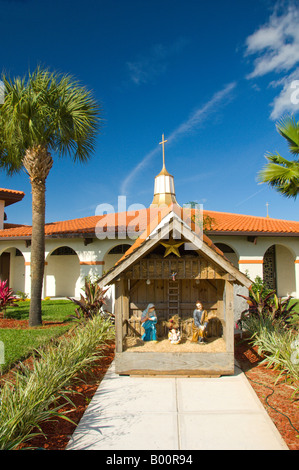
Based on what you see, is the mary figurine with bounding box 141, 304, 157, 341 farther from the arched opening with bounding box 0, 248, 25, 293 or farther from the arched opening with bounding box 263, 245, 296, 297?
the arched opening with bounding box 0, 248, 25, 293

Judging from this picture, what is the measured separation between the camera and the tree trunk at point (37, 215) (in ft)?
30.9

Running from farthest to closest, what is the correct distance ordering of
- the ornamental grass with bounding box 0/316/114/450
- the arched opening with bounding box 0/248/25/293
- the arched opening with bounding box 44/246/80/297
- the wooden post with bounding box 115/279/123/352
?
the arched opening with bounding box 0/248/25/293 → the arched opening with bounding box 44/246/80/297 → the wooden post with bounding box 115/279/123/352 → the ornamental grass with bounding box 0/316/114/450

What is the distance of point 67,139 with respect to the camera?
9781 mm

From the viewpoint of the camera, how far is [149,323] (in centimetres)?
600

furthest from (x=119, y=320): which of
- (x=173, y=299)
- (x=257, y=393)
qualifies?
(x=257, y=393)

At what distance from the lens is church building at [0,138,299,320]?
14.2 metres

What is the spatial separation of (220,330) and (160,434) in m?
3.29

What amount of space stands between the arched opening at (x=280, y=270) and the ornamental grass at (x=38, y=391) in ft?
43.7

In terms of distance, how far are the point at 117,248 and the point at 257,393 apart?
12.9m

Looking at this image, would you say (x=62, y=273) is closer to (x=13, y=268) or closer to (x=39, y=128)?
→ (x=13, y=268)

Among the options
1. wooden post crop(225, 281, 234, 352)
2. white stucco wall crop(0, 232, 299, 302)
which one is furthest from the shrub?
white stucco wall crop(0, 232, 299, 302)

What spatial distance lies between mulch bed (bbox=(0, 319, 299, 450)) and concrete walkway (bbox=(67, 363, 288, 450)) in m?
0.11

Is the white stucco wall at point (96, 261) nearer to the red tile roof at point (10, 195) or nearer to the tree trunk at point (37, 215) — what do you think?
the red tile roof at point (10, 195)

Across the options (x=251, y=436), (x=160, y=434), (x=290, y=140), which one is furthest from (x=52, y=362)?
(x=290, y=140)
